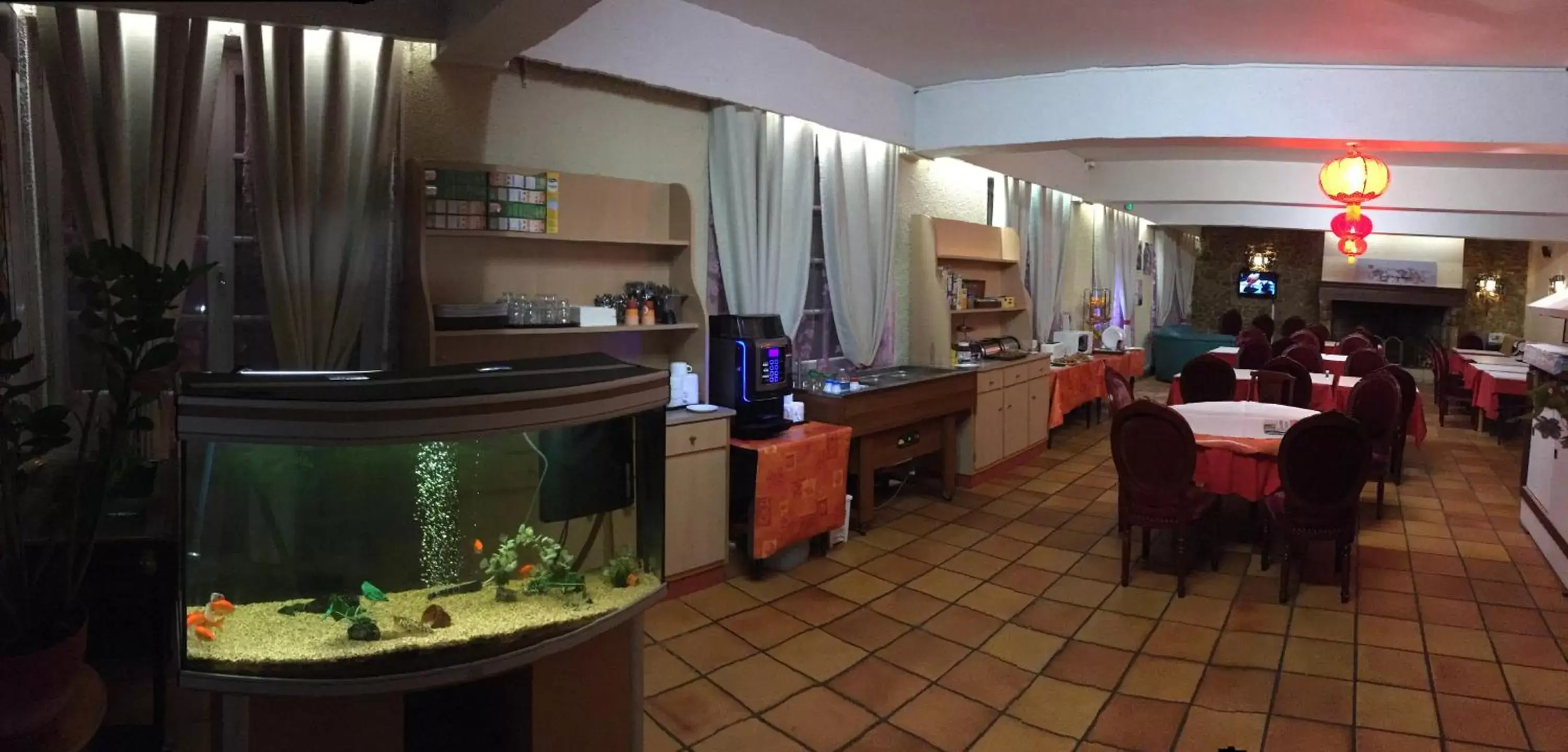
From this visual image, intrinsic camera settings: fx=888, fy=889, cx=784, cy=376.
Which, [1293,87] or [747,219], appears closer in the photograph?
[747,219]

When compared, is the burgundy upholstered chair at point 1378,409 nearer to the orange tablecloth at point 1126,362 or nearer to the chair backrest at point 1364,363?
the chair backrest at point 1364,363

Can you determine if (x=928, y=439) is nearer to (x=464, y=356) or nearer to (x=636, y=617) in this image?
(x=464, y=356)

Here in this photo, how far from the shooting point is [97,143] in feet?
9.70

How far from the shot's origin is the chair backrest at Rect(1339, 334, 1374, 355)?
9.88 meters

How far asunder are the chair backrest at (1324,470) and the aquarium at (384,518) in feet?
11.0

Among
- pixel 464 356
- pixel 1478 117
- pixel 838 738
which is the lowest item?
pixel 838 738

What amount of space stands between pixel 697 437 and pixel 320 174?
75.2 inches

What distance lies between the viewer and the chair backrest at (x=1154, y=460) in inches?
166

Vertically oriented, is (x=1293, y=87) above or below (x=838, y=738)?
above

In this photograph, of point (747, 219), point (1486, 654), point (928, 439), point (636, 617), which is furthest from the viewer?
point (928, 439)

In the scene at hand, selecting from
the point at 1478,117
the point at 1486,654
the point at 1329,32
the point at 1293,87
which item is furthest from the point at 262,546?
the point at 1478,117

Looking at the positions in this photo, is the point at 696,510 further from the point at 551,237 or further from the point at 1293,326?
the point at 1293,326

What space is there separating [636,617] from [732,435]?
223 cm

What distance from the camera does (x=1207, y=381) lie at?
259 inches
